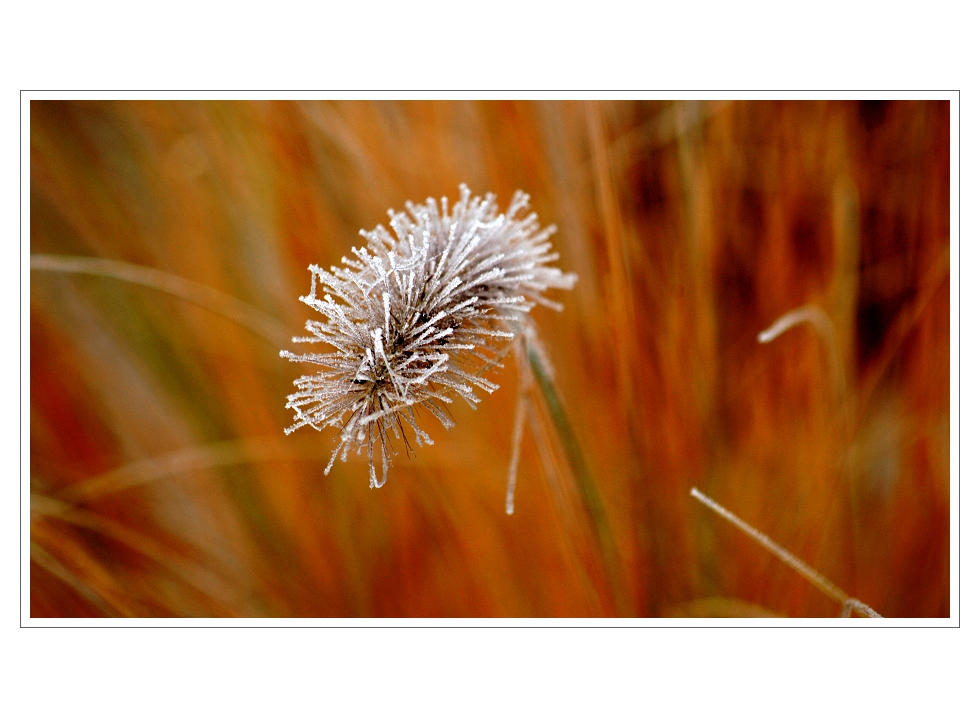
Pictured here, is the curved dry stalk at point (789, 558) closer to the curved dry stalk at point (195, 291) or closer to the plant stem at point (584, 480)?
the plant stem at point (584, 480)

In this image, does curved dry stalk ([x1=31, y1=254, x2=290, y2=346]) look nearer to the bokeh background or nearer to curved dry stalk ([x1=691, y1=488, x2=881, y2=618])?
the bokeh background

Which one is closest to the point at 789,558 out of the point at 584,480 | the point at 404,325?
the point at 584,480

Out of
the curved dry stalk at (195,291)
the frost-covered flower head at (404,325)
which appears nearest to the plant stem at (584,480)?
the frost-covered flower head at (404,325)

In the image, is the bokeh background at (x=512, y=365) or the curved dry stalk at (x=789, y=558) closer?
the curved dry stalk at (x=789, y=558)

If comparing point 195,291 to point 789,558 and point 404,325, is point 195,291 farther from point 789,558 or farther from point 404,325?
point 789,558

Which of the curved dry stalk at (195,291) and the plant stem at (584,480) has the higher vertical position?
the curved dry stalk at (195,291)

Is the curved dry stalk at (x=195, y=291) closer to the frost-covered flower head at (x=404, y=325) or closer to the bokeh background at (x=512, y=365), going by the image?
the bokeh background at (x=512, y=365)

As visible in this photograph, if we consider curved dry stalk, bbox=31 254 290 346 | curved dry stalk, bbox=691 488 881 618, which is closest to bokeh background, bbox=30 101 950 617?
curved dry stalk, bbox=31 254 290 346
